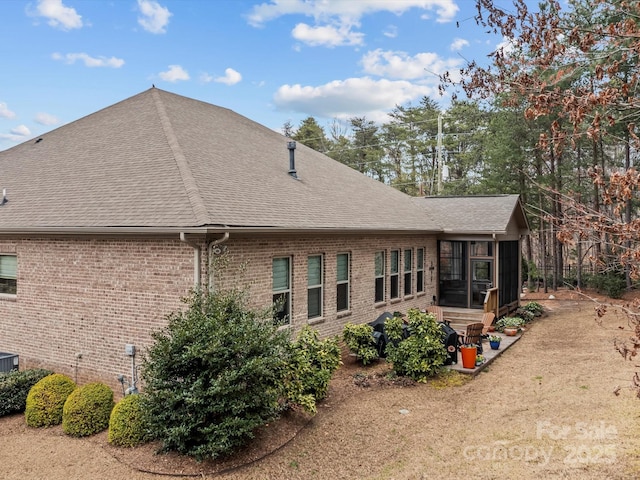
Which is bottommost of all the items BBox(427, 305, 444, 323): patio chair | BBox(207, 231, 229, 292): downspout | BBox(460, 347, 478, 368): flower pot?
BBox(460, 347, 478, 368): flower pot

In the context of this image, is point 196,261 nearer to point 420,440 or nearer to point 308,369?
point 308,369

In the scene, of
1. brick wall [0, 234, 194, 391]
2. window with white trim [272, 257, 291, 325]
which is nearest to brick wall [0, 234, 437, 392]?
brick wall [0, 234, 194, 391]

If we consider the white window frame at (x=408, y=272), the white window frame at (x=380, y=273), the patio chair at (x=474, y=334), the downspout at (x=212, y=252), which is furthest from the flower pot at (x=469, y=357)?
the downspout at (x=212, y=252)

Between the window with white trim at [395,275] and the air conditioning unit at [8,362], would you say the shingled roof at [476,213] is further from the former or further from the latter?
the air conditioning unit at [8,362]

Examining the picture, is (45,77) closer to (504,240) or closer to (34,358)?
(34,358)

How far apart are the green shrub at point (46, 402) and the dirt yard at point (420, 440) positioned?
0.20 m

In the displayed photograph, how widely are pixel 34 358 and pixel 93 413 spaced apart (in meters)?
3.38

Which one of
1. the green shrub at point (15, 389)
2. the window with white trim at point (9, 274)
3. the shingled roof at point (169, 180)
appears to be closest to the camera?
the green shrub at point (15, 389)

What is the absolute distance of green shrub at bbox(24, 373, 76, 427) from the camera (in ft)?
25.5

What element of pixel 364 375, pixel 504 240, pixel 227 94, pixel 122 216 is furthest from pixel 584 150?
pixel 122 216

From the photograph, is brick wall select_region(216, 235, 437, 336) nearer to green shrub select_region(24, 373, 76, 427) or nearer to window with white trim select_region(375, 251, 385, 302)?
window with white trim select_region(375, 251, 385, 302)

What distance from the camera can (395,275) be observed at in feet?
48.4

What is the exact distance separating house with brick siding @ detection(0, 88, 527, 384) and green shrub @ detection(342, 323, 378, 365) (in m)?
0.71

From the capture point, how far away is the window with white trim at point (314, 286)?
35.6 ft
